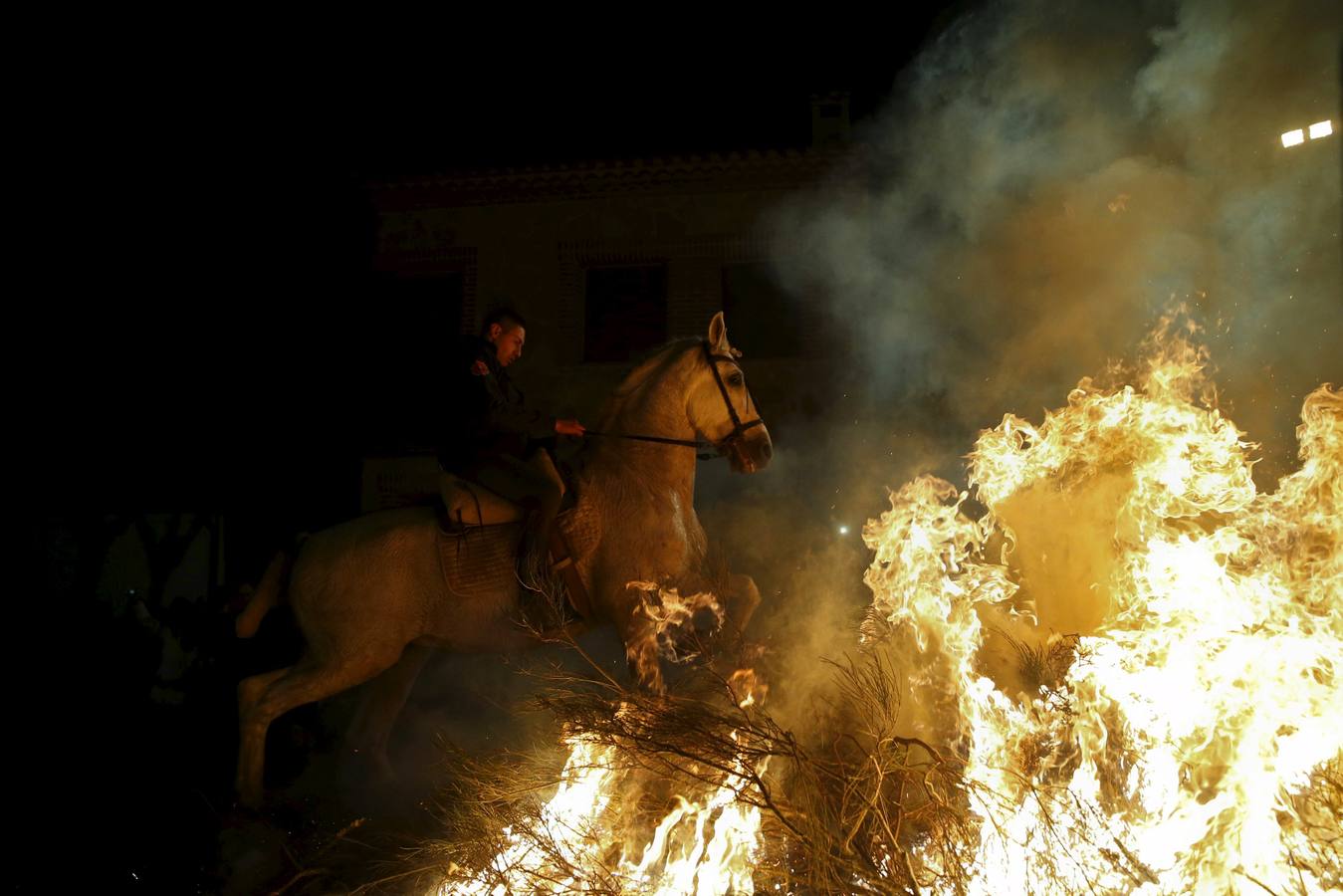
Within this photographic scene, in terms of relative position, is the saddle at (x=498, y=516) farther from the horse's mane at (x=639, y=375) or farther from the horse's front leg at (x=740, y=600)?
the horse's front leg at (x=740, y=600)

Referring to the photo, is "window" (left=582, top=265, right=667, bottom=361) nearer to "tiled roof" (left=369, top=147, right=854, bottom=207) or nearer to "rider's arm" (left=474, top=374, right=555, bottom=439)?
"tiled roof" (left=369, top=147, right=854, bottom=207)

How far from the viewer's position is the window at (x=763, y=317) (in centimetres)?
1128

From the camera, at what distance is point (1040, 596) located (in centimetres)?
775

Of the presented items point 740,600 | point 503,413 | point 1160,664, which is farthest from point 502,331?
point 1160,664

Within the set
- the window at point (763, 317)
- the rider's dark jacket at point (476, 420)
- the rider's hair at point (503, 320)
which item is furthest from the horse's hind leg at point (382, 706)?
the window at point (763, 317)

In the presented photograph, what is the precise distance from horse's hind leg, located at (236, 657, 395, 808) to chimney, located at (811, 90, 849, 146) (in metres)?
9.76

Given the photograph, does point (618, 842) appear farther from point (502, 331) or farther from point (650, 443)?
point (502, 331)

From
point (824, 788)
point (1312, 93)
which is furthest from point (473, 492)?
point (1312, 93)

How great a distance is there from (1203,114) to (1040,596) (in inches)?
199

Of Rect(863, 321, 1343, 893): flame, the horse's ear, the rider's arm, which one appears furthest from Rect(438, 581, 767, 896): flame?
the horse's ear

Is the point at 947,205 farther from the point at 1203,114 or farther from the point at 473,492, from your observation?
the point at 473,492

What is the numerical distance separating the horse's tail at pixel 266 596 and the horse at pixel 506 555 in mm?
21

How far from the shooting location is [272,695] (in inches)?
225

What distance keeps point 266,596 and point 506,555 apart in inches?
73.5
